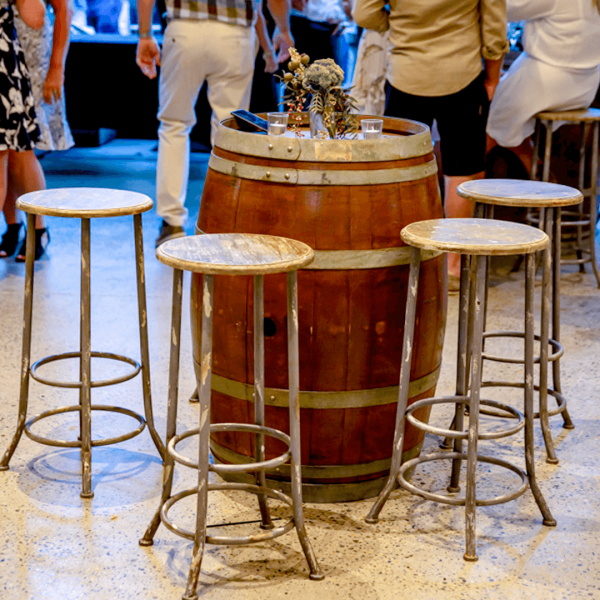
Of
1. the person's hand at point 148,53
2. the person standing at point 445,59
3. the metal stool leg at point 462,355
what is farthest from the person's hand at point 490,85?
the metal stool leg at point 462,355

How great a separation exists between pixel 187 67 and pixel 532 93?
1764 mm

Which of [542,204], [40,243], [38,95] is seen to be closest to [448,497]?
[542,204]

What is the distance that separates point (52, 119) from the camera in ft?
17.6

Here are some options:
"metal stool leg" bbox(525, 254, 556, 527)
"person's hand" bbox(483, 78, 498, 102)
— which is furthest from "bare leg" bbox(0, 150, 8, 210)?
"metal stool leg" bbox(525, 254, 556, 527)

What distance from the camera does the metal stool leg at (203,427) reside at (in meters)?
2.11

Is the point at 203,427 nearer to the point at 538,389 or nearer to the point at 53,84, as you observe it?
the point at 538,389

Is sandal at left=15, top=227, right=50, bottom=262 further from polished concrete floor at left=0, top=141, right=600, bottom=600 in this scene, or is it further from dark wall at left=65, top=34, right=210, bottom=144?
dark wall at left=65, top=34, right=210, bottom=144

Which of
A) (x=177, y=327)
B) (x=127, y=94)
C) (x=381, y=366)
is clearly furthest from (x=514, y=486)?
(x=127, y=94)

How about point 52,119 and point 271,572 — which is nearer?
point 271,572

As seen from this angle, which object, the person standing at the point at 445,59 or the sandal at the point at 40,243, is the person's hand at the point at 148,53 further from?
the person standing at the point at 445,59

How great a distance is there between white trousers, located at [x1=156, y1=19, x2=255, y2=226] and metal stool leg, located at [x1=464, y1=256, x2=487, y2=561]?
276 cm

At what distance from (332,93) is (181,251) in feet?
2.76

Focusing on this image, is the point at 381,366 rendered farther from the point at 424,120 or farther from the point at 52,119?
the point at 52,119

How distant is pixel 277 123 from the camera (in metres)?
2.75
